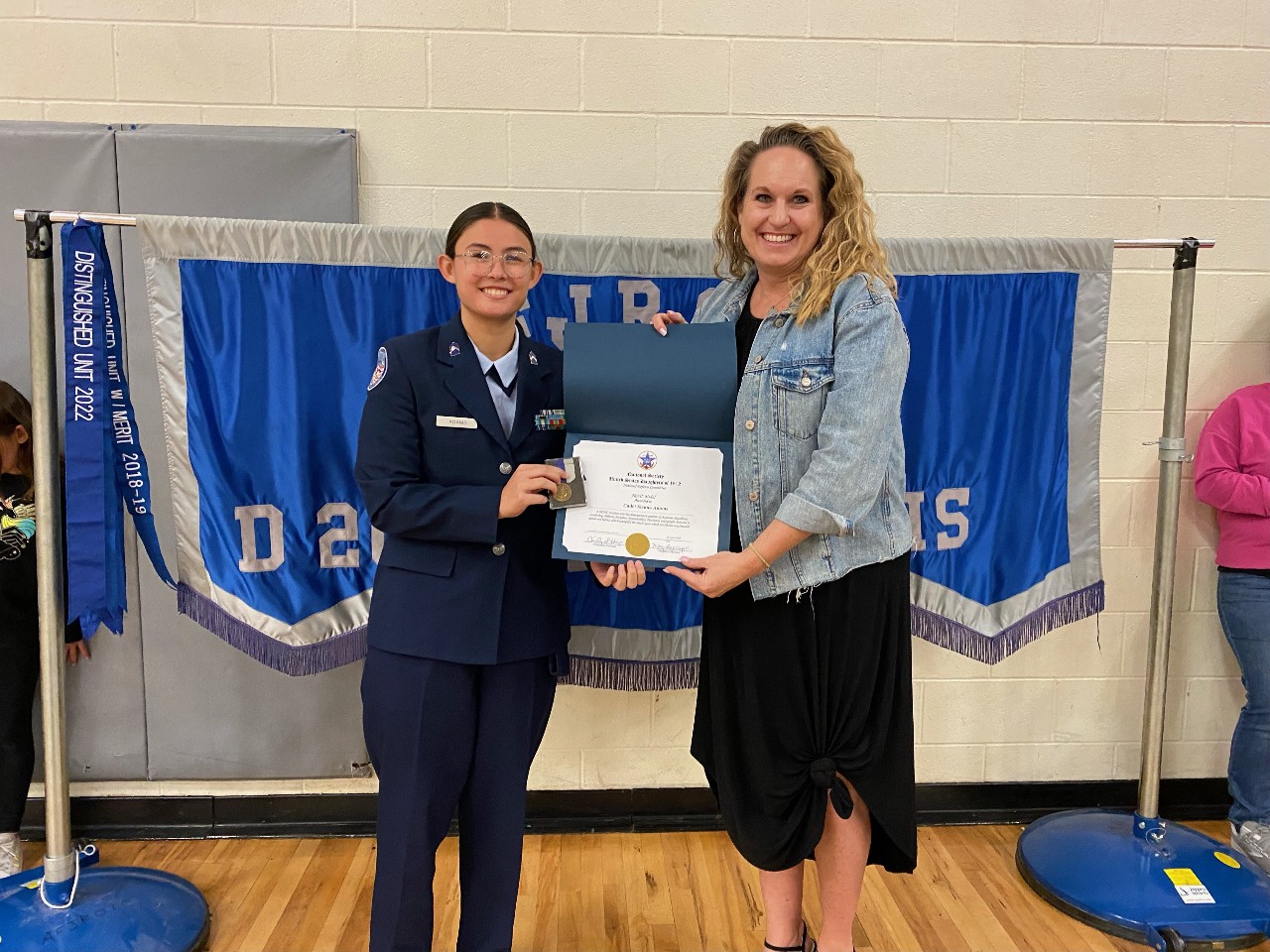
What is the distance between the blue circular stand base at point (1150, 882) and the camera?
2.15 m

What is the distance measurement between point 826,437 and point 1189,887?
1.68m

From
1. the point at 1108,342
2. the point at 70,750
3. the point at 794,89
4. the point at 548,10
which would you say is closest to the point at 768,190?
the point at 794,89

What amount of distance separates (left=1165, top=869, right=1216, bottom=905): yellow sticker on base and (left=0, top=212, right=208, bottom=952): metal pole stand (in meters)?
2.44

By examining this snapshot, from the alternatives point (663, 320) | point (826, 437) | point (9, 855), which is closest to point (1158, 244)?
point (826, 437)

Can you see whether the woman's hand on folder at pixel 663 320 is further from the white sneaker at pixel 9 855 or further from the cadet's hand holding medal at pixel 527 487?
the white sneaker at pixel 9 855

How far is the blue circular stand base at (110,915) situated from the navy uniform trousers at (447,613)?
71cm

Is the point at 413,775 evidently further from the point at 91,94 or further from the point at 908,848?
the point at 91,94

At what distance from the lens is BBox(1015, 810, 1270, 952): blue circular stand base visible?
215cm

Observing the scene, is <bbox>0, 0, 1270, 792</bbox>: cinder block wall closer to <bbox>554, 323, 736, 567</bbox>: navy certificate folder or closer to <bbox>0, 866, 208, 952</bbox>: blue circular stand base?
<bbox>0, 866, 208, 952</bbox>: blue circular stand base

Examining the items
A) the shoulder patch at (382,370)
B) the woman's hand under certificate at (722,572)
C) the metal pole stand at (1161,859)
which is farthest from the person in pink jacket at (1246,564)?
the shoulder patch at (382,370)

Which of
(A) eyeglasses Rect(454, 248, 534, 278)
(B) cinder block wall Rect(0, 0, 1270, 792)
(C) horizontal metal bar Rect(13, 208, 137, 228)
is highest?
(B) cinder block wall Rect(0, 0, 1270, 792)

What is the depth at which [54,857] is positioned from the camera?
2.11 metres

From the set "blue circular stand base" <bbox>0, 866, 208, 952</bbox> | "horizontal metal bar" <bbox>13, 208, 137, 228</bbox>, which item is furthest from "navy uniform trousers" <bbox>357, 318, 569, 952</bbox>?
"horizontal metal bar" <bbox>13, 208, 137, 228</bbox>

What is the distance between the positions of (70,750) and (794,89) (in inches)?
111
